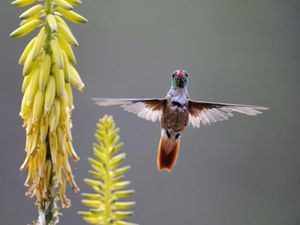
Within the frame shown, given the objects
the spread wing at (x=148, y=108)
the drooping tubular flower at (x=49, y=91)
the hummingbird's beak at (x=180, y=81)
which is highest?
the hummingbird's beak at (x=180, y=81)

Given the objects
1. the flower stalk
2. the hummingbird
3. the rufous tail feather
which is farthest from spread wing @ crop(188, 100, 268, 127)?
the flower stalk

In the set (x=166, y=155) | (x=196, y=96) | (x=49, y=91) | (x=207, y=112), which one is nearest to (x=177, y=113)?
(x=207, y=112)

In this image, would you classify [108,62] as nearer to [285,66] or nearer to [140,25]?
[140,25]

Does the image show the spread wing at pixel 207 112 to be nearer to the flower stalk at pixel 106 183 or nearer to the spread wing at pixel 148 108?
the spread wing at pixel 148 108

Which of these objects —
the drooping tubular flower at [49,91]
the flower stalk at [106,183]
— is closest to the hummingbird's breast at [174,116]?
the drooping tubular flower at [49,91]

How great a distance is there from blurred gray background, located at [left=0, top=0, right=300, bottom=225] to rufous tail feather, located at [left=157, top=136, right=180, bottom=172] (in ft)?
17.0

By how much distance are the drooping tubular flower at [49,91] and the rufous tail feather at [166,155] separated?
5.52 feet

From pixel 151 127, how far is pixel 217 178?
6.00ft

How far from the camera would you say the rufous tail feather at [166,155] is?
4.64m

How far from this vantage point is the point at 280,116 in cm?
1470

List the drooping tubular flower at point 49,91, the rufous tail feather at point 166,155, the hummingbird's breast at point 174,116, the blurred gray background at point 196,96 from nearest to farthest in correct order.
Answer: the drooping tubular flower at point 49,91, the rufous tail feather at point 166,155, the hummingbird's breast at point 174,116, the blurred gray background at point 196,96

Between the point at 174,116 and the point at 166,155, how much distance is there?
1.34ft

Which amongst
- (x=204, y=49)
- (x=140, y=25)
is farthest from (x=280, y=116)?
(x=140, y=25)

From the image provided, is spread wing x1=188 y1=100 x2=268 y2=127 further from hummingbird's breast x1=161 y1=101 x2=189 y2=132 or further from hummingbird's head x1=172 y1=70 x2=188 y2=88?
hummingbird's head x1=172 y1=70 x2=188 y2=88
